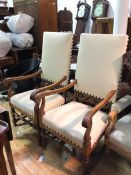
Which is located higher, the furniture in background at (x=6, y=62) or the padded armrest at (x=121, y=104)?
the furniture in background at (x=6, y=62)

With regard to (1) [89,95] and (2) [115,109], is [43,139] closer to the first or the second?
(1) [89,95]

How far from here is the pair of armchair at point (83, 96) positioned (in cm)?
133

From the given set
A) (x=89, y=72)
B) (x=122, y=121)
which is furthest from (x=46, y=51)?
(x=122, y=121)

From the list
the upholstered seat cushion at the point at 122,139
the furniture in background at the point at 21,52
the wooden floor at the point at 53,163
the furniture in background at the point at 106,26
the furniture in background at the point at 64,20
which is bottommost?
the wooden floor at the point at 53,163

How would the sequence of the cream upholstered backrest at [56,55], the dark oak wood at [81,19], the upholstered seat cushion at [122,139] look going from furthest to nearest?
the dark oak wood at [81,19], the cream upholstered backrest at [56,55], the upholstered seat cushion at [122,139]

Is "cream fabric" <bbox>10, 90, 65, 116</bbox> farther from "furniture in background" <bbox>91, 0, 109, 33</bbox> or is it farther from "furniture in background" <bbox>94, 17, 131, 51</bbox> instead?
"furniture in background" <bbox>91, 0, 109, 33</bbox>

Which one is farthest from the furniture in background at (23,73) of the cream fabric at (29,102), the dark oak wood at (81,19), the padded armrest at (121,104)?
the padded armrest at (121,104)

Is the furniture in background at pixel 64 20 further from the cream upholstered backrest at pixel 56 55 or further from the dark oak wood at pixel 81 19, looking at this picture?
the cream upholstered backrest at pixel 56 55

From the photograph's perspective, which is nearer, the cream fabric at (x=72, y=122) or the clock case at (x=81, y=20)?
the cream fabric at (x=72, y=122)

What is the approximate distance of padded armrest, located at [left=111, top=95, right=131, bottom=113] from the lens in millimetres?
1408

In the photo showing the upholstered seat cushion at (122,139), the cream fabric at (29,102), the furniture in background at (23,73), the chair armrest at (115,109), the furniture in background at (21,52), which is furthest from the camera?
the furniture in background at (21,52)

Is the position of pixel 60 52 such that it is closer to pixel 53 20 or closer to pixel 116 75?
pixel 116 75

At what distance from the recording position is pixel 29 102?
1.79 m

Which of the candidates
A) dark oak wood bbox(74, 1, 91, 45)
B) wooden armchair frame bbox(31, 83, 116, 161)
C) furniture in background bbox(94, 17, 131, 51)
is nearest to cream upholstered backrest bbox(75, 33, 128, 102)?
wooden armchair frame bbox(31, 83, 116, 161)
